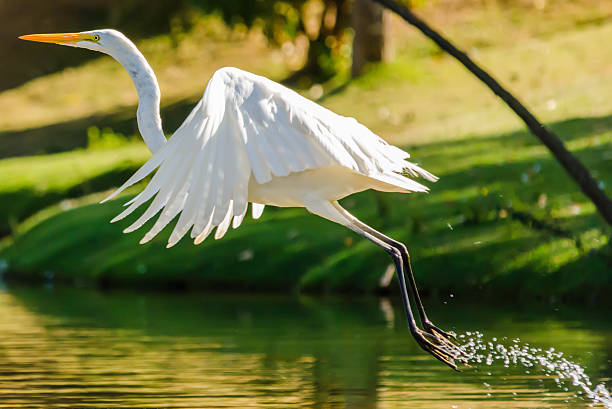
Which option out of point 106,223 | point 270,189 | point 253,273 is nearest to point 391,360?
point 270,189

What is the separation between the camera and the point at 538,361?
7.67m

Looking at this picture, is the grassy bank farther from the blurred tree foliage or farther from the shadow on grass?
the shadow on grass

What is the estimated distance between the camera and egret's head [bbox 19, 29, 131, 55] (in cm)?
624

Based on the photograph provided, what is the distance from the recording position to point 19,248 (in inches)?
574

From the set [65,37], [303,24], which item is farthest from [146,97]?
[303,24]

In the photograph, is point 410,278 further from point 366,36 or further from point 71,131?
point 71,131

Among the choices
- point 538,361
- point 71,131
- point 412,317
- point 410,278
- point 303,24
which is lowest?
point 538,361

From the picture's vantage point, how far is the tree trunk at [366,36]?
2005cm

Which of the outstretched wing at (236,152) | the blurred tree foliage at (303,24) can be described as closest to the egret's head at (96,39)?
the outstretched wing at (236,152)

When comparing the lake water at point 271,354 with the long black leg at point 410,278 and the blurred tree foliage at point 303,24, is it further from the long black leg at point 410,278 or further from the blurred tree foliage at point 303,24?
the blurred tree foliage at point 303,24

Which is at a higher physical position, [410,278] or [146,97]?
[146,97]

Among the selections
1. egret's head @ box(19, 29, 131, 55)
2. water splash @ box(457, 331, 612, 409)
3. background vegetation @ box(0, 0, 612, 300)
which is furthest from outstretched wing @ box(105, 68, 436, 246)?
water splash @ box(457, 331, 612, 409)

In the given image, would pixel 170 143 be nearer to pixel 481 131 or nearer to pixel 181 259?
pixel 181 259

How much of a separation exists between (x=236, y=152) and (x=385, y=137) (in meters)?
12.1
